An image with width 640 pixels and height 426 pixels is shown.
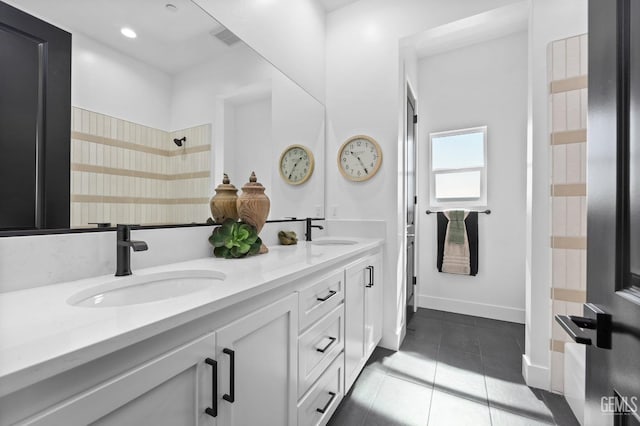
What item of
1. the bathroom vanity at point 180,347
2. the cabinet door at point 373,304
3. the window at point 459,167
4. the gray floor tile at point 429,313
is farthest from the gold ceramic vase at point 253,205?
the window at point 459,167

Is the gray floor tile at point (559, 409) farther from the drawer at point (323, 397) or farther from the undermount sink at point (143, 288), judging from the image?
the undermount sink at point (143, 288)

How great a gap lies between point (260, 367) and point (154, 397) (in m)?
0.36

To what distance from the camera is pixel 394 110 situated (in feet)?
7.45

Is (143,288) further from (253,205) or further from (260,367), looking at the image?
(253,205)

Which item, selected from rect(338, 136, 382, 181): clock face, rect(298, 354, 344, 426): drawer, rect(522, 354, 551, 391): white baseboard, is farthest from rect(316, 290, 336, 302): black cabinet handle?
rect(522, 354, 551, 391): white baseboard

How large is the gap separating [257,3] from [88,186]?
1.56 metres

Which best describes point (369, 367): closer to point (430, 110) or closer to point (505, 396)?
point (505, 396)

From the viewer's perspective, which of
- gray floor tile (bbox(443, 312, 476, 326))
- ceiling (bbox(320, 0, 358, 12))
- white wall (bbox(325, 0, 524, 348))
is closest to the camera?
white wall (bbox(325, 0, 524, 348))

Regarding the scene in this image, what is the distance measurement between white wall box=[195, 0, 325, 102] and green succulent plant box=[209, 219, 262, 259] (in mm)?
1100

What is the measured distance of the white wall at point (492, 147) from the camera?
111 inches

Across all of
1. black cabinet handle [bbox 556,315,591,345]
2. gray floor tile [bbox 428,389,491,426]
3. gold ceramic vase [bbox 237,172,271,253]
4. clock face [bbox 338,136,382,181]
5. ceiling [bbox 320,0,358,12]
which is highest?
ceiling [bbox 320,0,358,12]

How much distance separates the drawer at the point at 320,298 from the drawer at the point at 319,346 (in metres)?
0.04

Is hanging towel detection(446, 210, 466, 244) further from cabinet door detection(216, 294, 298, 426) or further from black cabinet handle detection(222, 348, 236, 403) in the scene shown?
black cabinet handle detection(222, 348, 236, 403)

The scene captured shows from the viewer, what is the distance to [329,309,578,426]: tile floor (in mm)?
1518
